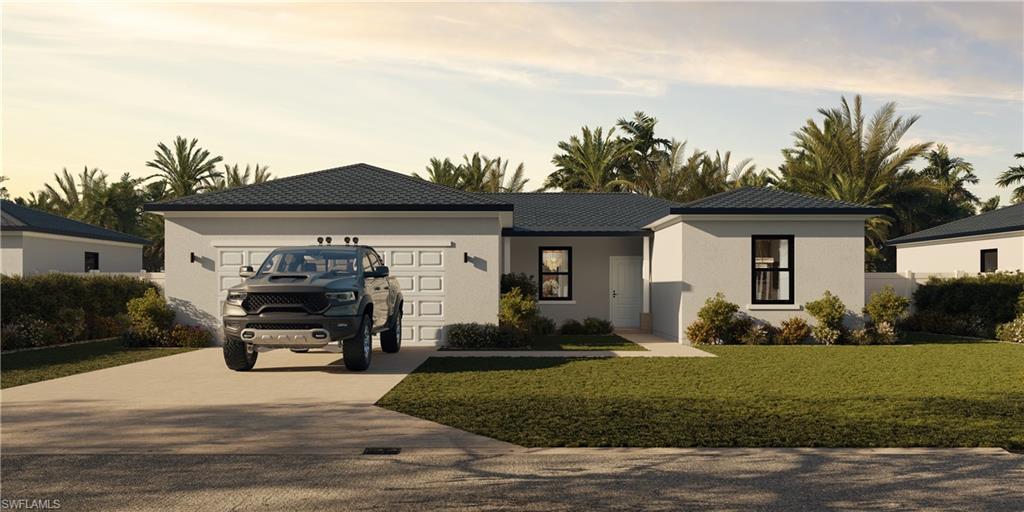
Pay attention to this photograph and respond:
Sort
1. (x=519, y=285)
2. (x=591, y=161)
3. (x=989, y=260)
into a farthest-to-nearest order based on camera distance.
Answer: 1. (x=591, y=161)
2. (x=989, y=260)
3. (x=519, y=285)

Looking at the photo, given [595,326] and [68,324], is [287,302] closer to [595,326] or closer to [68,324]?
[68,324]

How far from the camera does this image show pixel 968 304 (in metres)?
22.2

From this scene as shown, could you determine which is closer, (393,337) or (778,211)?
(393,337)

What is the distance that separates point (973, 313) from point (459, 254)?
1465cm

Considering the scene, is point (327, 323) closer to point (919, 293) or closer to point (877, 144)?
point (919, 293)

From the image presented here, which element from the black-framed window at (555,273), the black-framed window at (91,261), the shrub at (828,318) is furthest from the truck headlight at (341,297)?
the black-framed window at (91,261)

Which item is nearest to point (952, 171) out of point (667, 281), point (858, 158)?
point (858, 158)

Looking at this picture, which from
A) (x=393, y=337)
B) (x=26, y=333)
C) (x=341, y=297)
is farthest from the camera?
(x=26, y=333)

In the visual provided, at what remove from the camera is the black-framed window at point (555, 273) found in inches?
968

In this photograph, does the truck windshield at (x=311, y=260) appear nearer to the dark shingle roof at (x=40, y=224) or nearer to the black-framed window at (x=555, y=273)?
the black-framed window at (x=555, y=273)

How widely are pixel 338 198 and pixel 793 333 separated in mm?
11611

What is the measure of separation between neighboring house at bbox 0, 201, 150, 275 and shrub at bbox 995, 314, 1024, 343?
27838 mm

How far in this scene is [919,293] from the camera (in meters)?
23.7

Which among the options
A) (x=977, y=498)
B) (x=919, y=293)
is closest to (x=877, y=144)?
(x=919, y=293)
